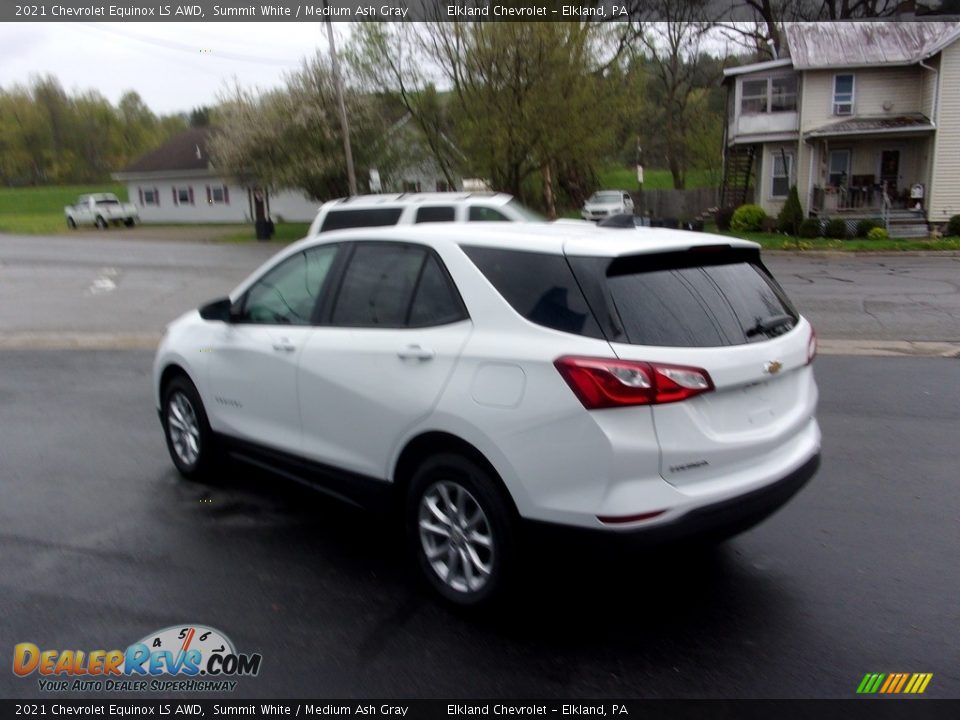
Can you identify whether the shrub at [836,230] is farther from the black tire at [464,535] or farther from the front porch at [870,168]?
the black tire at [464,535]

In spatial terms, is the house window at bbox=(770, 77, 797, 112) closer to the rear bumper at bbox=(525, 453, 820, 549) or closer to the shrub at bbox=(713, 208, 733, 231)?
the shrub at bbox=(713, 208, 733, 231)

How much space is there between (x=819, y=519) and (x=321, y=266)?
3253 millimetres

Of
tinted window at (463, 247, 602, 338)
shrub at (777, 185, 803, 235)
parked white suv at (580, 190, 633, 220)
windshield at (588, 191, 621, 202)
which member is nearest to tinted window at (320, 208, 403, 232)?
tinted window at (463, 247, 602, 338)

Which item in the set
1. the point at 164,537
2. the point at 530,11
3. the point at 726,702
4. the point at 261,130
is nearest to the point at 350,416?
the point at 164,537

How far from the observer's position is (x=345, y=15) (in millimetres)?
29531

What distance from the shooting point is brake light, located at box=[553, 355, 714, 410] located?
10.7 ft

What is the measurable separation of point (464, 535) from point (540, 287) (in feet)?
3.86

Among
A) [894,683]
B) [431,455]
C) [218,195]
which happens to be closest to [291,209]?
[218,195]

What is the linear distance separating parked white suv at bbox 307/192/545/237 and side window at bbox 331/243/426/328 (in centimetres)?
898

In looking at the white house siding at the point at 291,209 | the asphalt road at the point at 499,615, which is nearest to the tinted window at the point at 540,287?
the asphalt road at the point at 499,615

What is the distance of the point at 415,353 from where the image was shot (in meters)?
3.90

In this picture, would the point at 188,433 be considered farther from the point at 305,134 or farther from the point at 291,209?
the point at 291,209

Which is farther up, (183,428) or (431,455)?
(431,455)

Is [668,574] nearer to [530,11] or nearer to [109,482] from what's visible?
[109,482]
